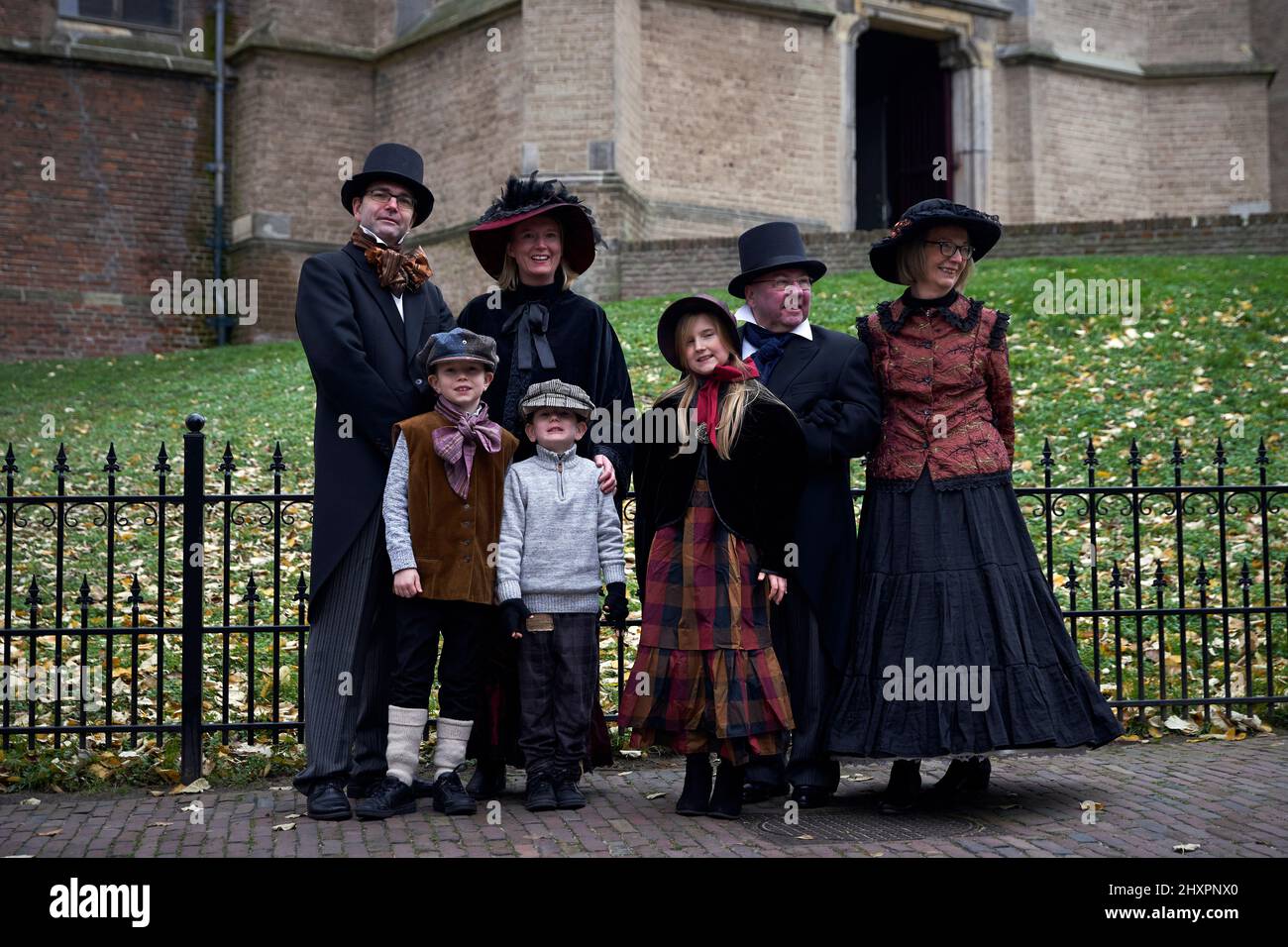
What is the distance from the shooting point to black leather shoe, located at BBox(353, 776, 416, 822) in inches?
176

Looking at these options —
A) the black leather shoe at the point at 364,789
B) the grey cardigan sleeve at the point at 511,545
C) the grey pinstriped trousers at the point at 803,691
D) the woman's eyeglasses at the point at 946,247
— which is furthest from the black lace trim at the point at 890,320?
the black leather shoe at the point at 364,789

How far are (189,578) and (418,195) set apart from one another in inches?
75.1

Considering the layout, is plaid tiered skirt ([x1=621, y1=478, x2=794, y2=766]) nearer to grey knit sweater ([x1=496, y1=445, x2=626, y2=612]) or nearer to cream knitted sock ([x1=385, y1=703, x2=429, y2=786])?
grey knit sweater ([x1=496, y1=445, x2=626, y2=612])

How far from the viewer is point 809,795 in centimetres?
469

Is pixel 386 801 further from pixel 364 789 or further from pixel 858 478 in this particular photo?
pixel 858 478

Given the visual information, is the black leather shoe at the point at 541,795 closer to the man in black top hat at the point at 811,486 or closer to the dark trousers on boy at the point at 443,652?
the dark trousers on boy at the point at 443,652

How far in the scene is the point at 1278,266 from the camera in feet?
45.4

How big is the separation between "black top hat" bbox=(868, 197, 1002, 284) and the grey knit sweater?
1376 millimetres

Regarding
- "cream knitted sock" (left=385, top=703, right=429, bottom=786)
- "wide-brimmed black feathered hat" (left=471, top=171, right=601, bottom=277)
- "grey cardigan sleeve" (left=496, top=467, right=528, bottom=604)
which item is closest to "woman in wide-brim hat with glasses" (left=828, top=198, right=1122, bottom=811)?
"wide-brimmed black feathered hat" (left=471, top=171, right=601, bottom=277)

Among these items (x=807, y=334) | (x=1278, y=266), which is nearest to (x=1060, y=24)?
(x=1278, y=266)

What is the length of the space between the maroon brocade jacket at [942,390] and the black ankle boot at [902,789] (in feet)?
3.41

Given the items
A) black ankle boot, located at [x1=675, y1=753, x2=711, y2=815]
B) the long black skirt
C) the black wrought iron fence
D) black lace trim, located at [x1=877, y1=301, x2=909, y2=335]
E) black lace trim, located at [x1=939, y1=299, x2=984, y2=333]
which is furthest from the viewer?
the black wrought iron fence

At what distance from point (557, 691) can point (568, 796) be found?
39cm

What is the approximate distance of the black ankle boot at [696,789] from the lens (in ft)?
15.1
